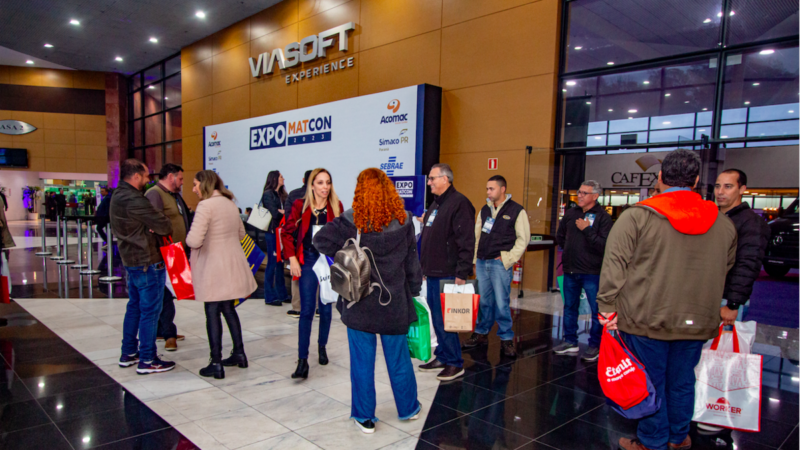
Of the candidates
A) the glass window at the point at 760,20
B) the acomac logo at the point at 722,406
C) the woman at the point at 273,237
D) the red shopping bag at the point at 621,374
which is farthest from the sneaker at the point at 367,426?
the glass window at the point at 760,20

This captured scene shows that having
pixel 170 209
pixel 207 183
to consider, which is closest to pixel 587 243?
pixel 207 183

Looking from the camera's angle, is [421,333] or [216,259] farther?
[216,259]

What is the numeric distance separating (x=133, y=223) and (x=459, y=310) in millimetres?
2421

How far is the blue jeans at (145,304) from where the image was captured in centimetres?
336

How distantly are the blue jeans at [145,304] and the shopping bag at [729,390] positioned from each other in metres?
3.53

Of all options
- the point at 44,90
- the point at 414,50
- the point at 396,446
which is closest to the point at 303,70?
the point at 414,50

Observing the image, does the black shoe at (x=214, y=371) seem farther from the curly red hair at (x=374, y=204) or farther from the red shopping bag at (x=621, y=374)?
the red shopping bag at (x=621, y=374)

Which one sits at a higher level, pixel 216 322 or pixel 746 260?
pixel 746 260

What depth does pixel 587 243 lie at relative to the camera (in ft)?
12.9

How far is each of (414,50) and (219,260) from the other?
588 centimetres

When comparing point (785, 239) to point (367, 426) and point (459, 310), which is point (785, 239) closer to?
point (459, 310)

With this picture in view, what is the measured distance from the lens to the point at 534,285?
669cm

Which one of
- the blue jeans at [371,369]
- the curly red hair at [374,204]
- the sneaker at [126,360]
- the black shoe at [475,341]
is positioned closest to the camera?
the curly red hair at [374,204]

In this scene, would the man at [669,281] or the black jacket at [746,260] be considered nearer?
the man at [669,281]
